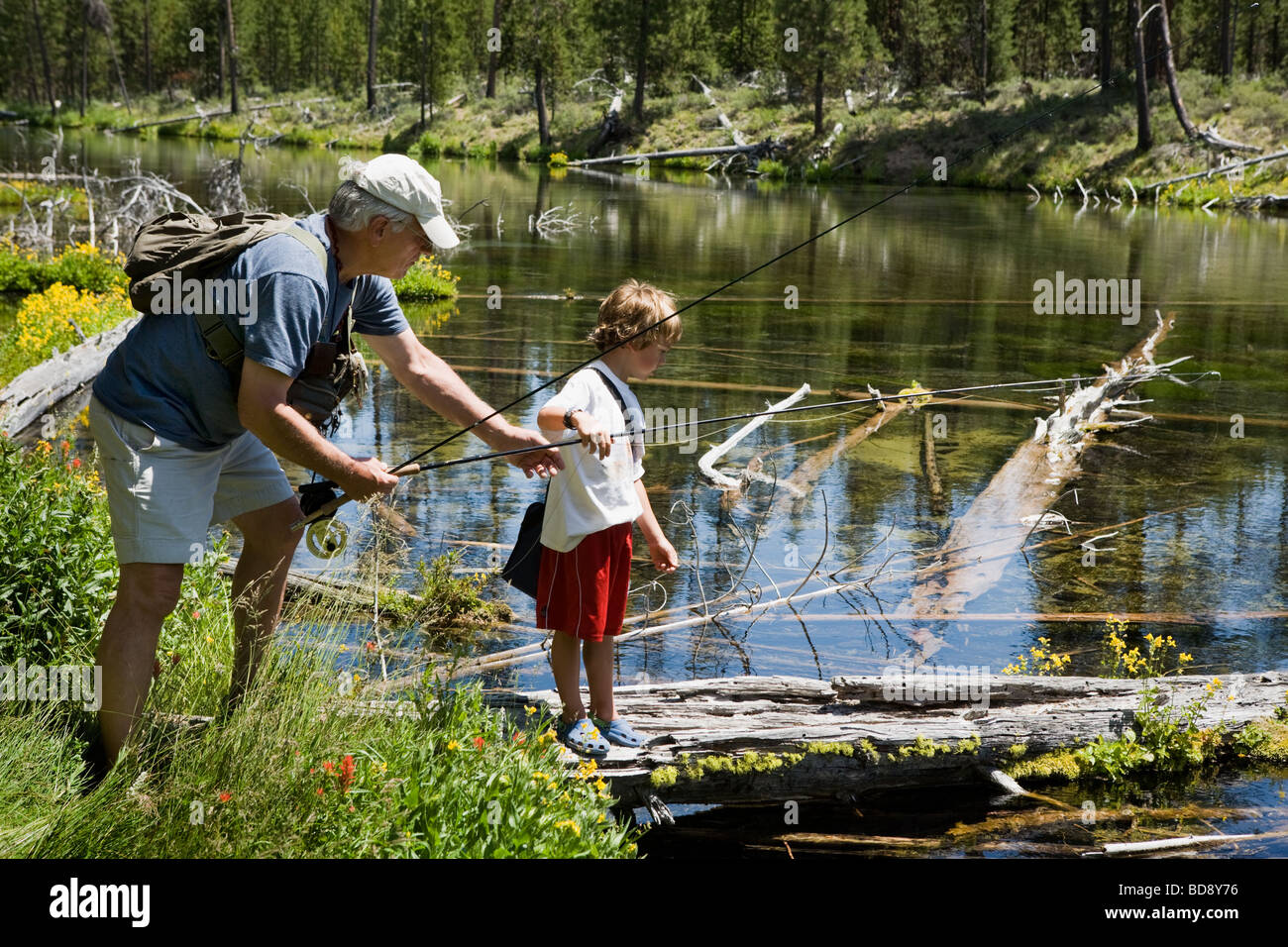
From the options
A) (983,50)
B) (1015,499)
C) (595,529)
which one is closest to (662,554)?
(595,529)

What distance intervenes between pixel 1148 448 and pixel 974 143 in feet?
105

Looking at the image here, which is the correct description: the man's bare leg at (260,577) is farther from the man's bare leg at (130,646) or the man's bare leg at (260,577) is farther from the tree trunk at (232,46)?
the tree trunk at (232,46)

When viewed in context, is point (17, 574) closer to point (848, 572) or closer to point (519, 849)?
point (519, 849)

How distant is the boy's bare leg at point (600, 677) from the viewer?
4.06m

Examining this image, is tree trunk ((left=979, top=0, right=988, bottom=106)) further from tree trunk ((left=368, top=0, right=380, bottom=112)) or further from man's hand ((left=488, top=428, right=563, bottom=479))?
man's hand ((left=488, top=428, right=563, bottom=479))

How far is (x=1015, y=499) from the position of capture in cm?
826

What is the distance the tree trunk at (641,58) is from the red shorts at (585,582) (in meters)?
49.9

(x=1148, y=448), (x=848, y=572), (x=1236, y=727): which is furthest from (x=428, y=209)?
(x=1148, y=448)

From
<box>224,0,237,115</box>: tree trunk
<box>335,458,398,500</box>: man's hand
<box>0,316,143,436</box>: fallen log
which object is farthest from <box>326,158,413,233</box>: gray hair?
<box>224,0,237,115</box>: tree trunk

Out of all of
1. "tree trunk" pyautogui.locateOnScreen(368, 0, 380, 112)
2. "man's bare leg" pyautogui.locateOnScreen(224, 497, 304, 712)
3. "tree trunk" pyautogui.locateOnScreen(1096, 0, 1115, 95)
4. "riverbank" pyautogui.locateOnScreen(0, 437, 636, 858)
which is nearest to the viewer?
"riverbank" pyautogui.locateOnScreen(0, 437, 636, 858)

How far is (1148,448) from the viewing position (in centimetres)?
974

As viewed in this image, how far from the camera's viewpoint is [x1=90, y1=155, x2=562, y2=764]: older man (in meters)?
3.22

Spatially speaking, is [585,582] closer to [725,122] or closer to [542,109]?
[725,122]

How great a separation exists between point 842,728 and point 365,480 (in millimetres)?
1920
